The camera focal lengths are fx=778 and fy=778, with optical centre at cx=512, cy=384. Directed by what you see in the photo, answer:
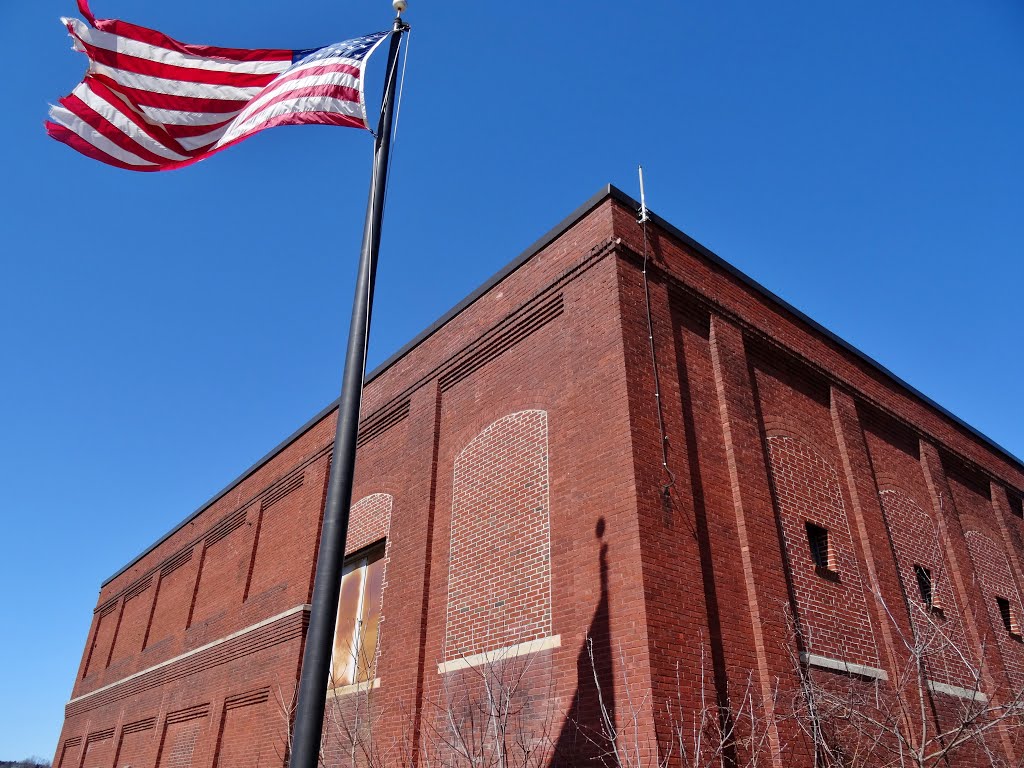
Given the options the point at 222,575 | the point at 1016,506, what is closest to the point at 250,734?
the point at 222,575

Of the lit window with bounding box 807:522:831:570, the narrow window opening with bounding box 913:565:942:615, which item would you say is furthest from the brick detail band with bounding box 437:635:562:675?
the narrow window opening with bounding box 913:565:942:615

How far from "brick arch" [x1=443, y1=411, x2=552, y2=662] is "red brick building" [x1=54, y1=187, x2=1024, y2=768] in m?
0.04

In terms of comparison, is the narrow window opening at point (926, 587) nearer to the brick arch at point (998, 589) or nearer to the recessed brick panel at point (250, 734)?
the brick arch at point (998, 589)

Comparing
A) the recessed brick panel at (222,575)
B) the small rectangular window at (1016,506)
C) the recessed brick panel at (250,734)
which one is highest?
the small rectangular window at (1016,506)

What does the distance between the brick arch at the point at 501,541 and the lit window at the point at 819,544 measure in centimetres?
392

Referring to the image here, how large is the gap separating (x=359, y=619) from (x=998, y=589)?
11.7m

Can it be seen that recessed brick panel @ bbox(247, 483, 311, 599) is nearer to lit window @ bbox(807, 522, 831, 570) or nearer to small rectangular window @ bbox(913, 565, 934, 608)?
lit window @ bbox(807, 522, 831, 570)

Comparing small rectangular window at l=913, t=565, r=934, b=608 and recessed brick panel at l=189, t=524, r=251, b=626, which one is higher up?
recessed brick panel at l=189, t=524, r=251, b=626

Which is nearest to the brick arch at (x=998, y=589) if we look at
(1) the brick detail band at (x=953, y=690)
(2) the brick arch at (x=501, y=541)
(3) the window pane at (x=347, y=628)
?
Result: (1) the brick detail band at (x=953, y=690)

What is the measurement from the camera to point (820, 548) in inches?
426

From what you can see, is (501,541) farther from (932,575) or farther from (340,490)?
(932,575)

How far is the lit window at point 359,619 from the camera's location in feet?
40.3

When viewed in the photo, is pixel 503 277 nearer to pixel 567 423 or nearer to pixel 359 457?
pixel 567 423

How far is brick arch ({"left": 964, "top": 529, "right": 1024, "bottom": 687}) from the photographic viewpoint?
13070 mm
